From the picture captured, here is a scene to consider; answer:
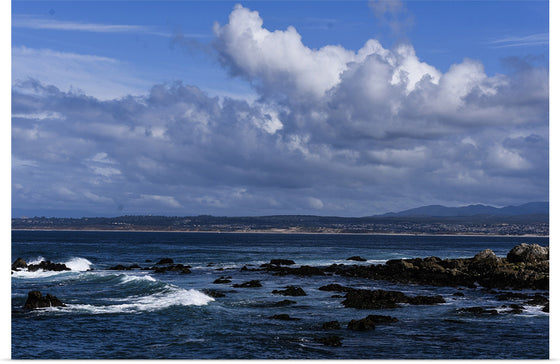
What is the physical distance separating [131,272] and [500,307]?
4571 cm

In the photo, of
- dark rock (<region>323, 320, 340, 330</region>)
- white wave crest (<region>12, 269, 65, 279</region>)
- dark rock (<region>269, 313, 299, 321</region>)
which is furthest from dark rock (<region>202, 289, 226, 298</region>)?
white wave crest (<region>12, 269, 65, 279</region>)

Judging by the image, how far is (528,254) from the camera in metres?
61.3

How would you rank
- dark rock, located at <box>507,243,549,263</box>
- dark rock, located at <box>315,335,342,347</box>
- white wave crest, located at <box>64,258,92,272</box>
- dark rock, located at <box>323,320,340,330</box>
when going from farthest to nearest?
white wave crest, located at <box>64,258,92,272</box>
dark rock, located at <box>507,243,549,263</box>
dark rock, located at <box>323,320,340,330</box>
dark rock, located at <box>315,335,342,347</box>

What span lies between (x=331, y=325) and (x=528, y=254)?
141 feet

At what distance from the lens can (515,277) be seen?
50781mm

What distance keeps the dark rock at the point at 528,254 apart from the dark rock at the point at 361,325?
40.1 m

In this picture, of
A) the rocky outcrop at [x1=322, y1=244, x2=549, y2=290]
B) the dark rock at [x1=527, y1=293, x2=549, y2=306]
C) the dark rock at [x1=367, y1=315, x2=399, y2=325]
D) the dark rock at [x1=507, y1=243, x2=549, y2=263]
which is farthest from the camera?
the dark rock at [x1=507, y1=243, x2=549, y2=263]

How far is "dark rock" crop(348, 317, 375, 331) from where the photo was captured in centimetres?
2797

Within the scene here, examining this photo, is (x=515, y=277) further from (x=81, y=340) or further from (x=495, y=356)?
(x=81, y=340)

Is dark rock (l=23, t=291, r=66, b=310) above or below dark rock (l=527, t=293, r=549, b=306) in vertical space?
above

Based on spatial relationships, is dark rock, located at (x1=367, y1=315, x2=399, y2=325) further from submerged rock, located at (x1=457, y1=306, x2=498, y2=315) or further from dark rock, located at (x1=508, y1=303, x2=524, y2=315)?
dark rock, located at (x1=508, y1=303, x2=524, y2=315)

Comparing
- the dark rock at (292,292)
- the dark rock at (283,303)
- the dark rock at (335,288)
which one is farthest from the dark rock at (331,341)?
the dark rock at (335,288)

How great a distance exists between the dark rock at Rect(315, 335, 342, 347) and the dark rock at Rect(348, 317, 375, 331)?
121 inches
